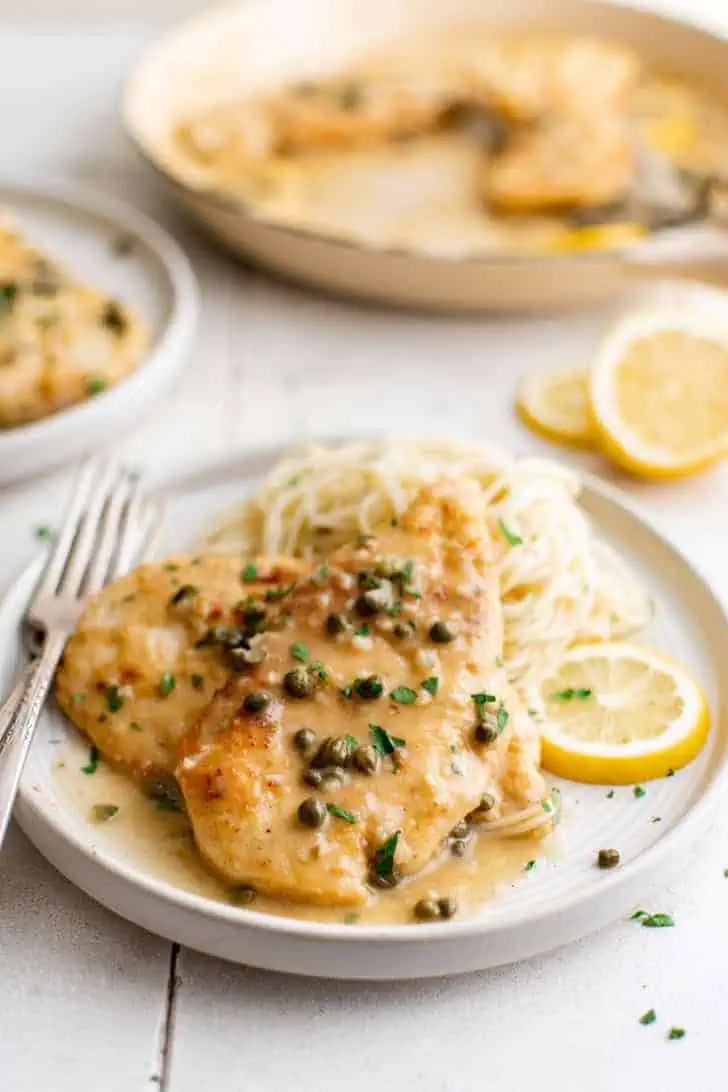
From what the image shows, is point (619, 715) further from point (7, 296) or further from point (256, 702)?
point (7, 296)

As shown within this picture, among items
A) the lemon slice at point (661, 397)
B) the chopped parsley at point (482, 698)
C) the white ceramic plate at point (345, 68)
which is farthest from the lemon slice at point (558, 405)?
the chopped parsley at point (482, 698)

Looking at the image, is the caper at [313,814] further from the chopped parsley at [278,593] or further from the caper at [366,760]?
the chopped parsley at [278,593]

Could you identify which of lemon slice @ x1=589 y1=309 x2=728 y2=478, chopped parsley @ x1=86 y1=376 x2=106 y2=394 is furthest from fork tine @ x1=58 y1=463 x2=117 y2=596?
lemon slice @ x1=589 y1=309 x2=728 y2=478

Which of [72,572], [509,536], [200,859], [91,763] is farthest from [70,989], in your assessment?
[509,536]

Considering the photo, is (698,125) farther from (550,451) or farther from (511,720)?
(511,720)

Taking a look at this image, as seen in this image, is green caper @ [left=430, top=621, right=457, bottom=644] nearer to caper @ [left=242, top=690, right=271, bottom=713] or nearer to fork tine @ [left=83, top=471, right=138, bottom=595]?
caper @ [left=242, top=690, right=271, bottom=713]

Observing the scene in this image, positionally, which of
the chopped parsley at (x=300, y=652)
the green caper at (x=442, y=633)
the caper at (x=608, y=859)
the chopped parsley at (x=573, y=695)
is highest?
the green caper at (x=442, y=633)
